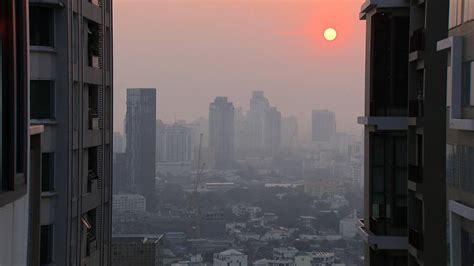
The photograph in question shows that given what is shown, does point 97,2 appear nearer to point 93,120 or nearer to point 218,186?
point 93,120

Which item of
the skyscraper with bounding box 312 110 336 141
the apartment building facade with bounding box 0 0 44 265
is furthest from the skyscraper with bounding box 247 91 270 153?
the apartment building facade with bounding box 0 0 44 265

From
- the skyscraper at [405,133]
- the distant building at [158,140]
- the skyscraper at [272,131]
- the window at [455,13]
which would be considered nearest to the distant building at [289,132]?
the skyscraper at [272,131]

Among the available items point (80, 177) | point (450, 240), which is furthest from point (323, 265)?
point (450, 240)

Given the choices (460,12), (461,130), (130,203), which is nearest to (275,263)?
(130,203)

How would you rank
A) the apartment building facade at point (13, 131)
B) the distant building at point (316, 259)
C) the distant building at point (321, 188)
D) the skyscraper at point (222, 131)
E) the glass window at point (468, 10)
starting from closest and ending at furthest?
the apartment building facade at point (13, 131) → the glass window at point (468, 10) → the distant building at point (316, 259) → the distant building at point (321, 188) → the skyscraper at point (222, 131)

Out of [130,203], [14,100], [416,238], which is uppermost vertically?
[14,100]

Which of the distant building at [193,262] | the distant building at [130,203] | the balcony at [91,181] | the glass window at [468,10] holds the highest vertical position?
the glass window at [468,10]

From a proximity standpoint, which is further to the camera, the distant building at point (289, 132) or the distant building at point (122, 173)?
the distant building at point (289, 132)

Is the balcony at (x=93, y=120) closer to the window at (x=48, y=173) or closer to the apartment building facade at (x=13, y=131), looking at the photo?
the window at (x=48, y=173)
